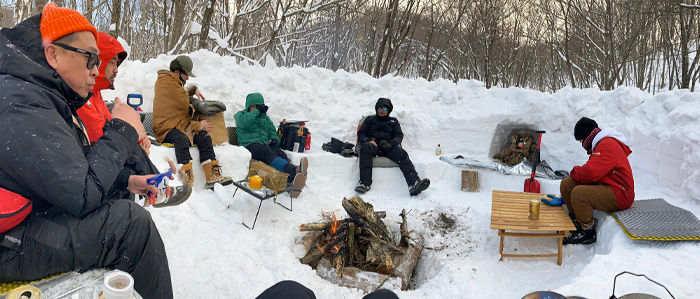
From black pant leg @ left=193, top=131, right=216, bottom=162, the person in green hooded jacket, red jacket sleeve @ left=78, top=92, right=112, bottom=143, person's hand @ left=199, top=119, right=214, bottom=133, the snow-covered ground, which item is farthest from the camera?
the person in green hooded jacket

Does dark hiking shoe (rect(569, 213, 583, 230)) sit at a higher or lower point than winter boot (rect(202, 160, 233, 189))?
lower

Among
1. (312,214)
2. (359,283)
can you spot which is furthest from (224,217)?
(359,283)

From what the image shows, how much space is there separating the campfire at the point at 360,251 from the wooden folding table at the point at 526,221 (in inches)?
41.0

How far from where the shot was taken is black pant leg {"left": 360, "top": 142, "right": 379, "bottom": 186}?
617 centimetres

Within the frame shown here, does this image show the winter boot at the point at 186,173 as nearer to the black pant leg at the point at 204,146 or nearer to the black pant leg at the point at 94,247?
the black pant leg at the point at 204,146

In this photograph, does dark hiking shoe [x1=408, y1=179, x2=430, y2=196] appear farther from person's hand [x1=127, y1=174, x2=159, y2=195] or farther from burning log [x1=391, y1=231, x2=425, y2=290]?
person's hand [x1=127, y1=174, x2=159, y2=195]

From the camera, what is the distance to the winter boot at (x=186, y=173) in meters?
4.64

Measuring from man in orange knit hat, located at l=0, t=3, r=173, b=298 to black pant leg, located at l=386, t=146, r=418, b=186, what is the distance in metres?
4.67

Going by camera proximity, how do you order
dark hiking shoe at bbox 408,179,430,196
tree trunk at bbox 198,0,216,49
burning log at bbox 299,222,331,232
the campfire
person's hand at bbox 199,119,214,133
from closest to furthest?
the campfire
burning log at bbox 299,222,331,232
person's hand at bbox 199,119,214,133
dark hiking shoe at bbox 408,179,430,196
tree trunk at bbox 198,0,216,49

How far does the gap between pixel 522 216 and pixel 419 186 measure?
2.14 m

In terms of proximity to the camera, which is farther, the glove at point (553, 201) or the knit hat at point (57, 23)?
the glove at point (553, 201)

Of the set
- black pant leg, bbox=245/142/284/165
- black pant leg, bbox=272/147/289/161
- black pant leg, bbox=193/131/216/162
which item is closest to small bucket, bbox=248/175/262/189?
black pant leg, bbox=193/131/216/162

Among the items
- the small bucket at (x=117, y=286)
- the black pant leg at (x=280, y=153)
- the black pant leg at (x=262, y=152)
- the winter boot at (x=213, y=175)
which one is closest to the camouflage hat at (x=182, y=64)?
the winter boot at (x=213, y=175)

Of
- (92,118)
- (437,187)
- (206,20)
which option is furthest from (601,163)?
(206,20)
